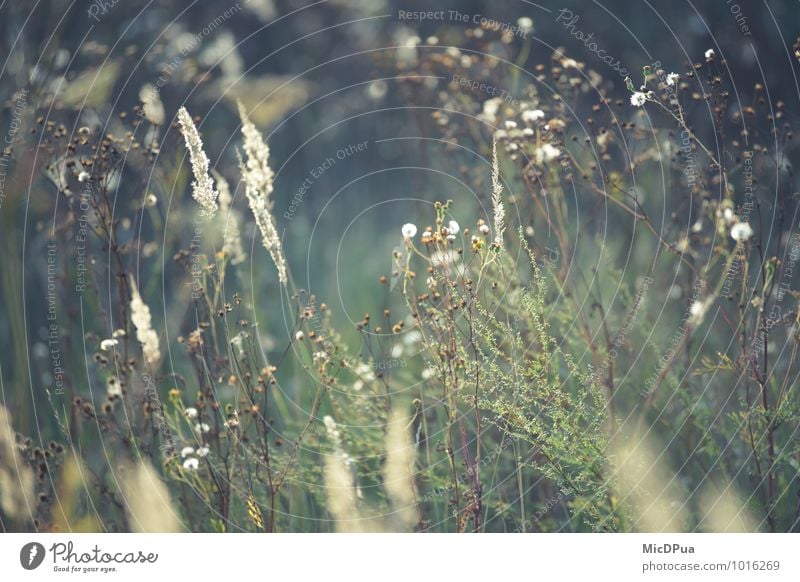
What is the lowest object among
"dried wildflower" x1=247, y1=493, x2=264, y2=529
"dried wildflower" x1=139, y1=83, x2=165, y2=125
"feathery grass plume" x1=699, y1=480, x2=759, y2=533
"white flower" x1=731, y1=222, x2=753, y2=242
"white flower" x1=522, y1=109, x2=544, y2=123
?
"feathery grass plume" x1=699, y1=480, x2=759, y2=533

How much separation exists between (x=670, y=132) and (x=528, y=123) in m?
0.36

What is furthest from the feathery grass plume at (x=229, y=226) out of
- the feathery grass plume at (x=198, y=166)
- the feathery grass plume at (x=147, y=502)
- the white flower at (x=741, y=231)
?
the white flower at (x=741, y=231)

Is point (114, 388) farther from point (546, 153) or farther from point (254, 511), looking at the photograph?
point (546, 153)

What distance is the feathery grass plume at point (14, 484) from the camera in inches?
96.7

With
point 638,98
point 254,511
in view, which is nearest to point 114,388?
point 254,511

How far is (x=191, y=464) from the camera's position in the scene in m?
2.36

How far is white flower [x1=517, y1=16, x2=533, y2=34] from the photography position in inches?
99.0

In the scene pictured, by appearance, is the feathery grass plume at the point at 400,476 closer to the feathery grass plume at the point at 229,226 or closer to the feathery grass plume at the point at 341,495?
the feathery grass plume at the point at 341,495

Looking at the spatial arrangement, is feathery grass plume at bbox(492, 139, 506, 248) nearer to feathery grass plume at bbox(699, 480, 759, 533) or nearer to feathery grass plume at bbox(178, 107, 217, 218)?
feathery grass plume at bbox(178, 107, 217, 218)

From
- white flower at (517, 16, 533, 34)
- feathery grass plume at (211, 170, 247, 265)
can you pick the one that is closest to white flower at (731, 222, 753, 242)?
white flower at (517, 16, 533, 34)

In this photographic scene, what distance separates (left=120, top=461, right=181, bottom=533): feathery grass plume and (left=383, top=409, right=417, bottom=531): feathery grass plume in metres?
0.53

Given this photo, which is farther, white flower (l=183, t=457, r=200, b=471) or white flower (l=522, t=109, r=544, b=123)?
white flower (l=522, t=109, r=544, b=123)
